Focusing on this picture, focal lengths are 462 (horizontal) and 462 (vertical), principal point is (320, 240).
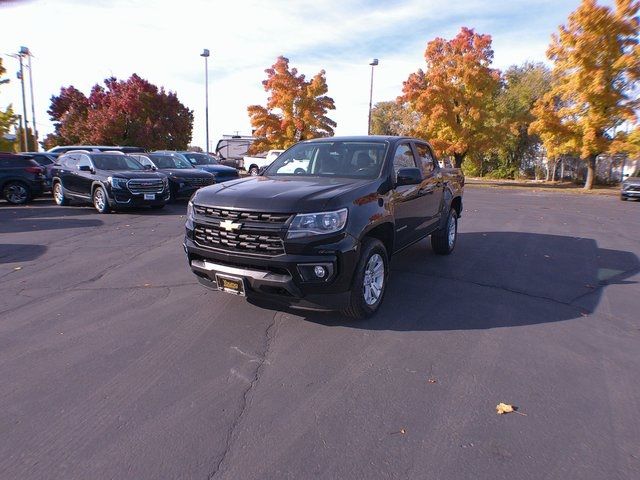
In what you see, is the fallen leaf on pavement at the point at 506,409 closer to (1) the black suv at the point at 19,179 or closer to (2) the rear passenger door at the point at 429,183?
(2) the rear passenger door at the point at 429,183

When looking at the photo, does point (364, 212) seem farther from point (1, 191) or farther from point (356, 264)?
point (1, 191)

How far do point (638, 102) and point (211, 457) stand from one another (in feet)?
92.5

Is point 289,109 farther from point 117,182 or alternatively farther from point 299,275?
point 299,275

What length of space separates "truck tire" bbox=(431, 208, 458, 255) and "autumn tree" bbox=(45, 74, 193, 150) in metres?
27.1

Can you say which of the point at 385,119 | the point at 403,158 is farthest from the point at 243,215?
the point at 385,119

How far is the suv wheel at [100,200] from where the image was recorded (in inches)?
485

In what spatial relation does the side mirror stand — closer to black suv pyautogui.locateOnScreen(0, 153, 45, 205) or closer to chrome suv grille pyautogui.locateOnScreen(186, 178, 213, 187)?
chrome suv grille pyautogui.locateOnScreen(186, 178, 213, 187)

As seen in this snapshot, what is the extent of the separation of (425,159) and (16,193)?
13.5m

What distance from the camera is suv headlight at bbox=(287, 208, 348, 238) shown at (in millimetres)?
4090

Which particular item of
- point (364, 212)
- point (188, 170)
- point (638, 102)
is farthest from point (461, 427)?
point (638, 102)

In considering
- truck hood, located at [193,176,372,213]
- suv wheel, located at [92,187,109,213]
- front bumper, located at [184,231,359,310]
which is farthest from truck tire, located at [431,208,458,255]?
suv wheel, located at [92,187,109,213]

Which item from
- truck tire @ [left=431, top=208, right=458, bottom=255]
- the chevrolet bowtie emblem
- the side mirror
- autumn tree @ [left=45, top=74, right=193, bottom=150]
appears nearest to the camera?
the chevrolet bowtie emblem

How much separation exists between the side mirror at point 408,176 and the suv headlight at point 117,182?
9219 mm

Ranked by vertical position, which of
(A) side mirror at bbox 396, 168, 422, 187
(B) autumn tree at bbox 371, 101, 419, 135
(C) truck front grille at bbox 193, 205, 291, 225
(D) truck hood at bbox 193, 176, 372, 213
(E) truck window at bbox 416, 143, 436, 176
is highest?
(B) autumn tree at bbox 371, 101, 419, 135
